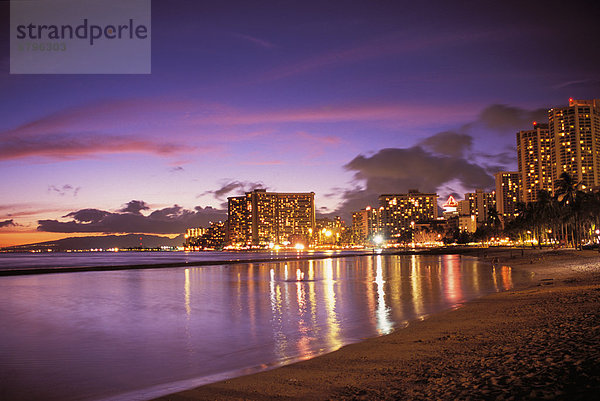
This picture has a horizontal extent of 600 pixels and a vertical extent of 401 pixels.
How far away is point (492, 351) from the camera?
33.1 ft

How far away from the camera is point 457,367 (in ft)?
29.2

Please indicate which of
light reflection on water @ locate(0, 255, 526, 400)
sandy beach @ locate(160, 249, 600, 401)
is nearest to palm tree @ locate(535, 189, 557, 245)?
light reflection on water @ locate(0, 255, 526, 400)

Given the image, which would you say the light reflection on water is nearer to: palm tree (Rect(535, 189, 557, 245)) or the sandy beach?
the sandy beach

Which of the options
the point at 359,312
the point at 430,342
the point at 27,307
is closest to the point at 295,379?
the point at 430,342

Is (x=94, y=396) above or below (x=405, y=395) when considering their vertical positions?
below

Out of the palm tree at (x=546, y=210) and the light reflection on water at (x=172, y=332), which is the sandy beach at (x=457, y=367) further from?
the palm tree at (x=546, y=210)

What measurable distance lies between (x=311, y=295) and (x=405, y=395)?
74.3 ft

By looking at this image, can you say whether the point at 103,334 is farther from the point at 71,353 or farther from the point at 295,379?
the point at 295,379

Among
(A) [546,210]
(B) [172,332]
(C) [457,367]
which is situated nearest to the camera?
(C) [457,367]

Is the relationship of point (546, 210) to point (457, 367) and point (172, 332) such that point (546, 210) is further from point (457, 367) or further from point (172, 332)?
point (457, 367)

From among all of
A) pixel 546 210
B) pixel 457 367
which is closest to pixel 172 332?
pixel 457 367

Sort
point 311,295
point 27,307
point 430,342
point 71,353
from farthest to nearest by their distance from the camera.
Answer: point 311,295 < point 27,307 < point 71,353 < point 430,342

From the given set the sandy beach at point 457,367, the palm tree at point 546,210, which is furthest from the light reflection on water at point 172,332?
the palm tree at point 546,210

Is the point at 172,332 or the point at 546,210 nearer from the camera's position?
the point at 172,332
